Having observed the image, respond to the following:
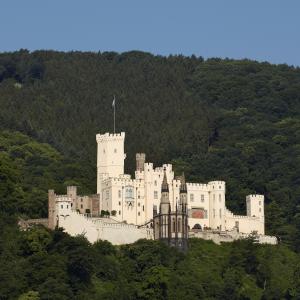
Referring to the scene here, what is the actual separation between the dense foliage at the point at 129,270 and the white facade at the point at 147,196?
3353mm

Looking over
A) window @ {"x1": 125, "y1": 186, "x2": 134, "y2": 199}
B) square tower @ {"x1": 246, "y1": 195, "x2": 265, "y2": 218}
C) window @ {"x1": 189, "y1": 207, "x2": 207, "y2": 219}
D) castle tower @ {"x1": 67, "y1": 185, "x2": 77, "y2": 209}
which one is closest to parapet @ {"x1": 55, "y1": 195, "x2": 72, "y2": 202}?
castle tower @ {"x1": 67, "y1": 185, "x2": 77, "y2": 209}

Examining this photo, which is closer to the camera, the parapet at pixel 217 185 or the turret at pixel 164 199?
the turret at pixel 164 199

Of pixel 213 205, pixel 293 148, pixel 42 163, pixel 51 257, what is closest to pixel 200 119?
pixel 293 148

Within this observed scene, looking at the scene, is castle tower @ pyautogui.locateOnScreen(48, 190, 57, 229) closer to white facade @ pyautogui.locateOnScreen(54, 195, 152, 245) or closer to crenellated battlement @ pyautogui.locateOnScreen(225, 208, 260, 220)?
white facade @ pyautogui.locateOnScreen(54, 195, 152, 245)

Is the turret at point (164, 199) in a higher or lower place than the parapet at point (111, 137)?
lower

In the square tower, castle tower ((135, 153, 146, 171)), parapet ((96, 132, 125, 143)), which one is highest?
parapet ((96, 132, 125, 143))

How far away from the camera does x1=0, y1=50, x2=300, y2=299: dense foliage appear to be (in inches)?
4685

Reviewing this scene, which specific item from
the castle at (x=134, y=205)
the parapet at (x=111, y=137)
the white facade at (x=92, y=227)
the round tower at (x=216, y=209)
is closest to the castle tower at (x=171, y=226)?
the castle at (x=134, y=205)

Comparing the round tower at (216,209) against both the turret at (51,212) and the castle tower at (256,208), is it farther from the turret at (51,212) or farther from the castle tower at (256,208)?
the turret at (51,212)

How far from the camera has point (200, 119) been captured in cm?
18138

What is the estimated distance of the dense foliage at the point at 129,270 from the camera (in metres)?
117

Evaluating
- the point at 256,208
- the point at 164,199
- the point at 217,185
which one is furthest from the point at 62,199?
the point at 256,208

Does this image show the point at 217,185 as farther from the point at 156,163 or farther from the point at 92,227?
the point at 156,163

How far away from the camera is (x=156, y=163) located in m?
150
